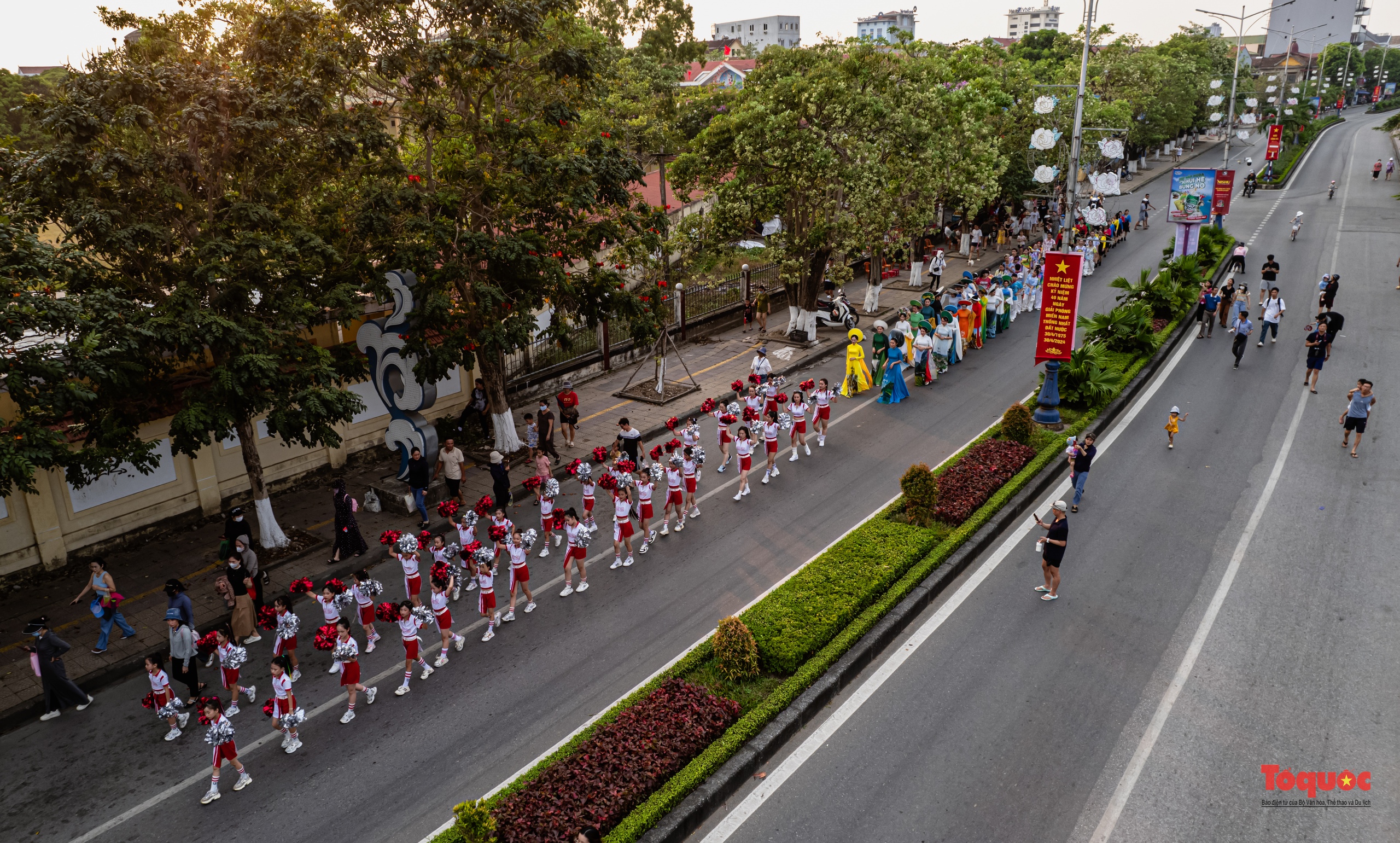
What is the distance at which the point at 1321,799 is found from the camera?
27.2ft

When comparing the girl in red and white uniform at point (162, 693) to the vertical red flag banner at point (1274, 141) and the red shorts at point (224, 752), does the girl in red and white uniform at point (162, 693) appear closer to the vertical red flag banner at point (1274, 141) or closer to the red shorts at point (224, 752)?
the red shorts at point (224, 752)

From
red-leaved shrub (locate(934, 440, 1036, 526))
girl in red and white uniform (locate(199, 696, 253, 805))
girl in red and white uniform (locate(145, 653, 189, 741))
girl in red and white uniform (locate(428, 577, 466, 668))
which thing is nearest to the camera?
girl in red and white uniform (locate(199, 696, 253, 805))

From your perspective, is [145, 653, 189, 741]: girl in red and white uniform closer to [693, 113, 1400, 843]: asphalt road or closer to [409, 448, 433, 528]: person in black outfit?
[409, 448, 433, 528]: person in black outfit

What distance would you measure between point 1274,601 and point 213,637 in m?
13.2

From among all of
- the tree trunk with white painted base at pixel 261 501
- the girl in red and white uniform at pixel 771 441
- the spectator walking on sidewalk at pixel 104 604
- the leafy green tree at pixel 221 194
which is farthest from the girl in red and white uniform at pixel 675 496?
the spectator walking on sidewalk at pixel 104 604

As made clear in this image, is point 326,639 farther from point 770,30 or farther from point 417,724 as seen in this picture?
point 770,30

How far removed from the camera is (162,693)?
9.67m

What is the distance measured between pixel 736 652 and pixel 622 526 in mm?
3568

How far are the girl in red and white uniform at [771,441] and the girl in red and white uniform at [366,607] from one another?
7211 mm

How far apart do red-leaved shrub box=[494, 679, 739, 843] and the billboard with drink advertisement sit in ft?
91.3

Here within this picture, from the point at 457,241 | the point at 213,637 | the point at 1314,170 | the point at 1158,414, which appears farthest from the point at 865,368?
the point at 1314,170

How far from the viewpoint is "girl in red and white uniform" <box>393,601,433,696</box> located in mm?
10195

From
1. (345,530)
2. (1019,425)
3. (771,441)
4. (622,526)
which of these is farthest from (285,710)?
(1019,425)
